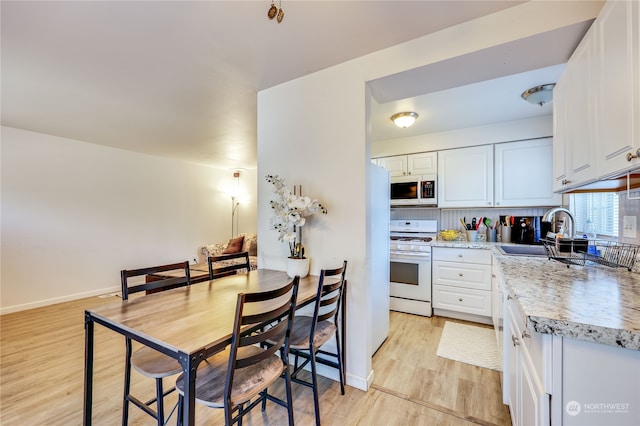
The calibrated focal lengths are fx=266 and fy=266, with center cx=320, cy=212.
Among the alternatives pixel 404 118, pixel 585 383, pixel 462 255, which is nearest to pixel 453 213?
pixel 462 255

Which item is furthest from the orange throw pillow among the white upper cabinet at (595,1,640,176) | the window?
the white upper cabinet at (595,1,640,176)

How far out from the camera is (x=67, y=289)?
398cm

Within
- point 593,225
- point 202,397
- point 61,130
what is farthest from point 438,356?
point 61,130

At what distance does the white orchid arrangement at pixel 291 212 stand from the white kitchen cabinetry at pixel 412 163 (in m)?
2.20

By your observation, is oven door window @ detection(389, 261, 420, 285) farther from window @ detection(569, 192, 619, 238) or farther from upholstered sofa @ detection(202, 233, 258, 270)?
upholstered sofa @ detection(202, 233, 258, 270)

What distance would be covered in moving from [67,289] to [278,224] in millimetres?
4107

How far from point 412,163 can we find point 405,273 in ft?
5.13

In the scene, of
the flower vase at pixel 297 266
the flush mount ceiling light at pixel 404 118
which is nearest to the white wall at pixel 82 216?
the flower vase at pixel 297 266

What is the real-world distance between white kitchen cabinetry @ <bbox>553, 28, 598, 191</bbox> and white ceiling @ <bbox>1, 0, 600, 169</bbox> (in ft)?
0.55

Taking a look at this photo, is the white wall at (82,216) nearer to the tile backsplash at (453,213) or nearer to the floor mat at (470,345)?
the tile backsplash at (453,213)

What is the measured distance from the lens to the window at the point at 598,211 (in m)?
1.87

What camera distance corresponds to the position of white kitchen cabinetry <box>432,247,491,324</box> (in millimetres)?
3002

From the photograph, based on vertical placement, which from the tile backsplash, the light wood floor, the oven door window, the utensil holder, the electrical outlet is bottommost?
the light wood floor

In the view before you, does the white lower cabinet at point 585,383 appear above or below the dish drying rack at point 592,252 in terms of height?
below
